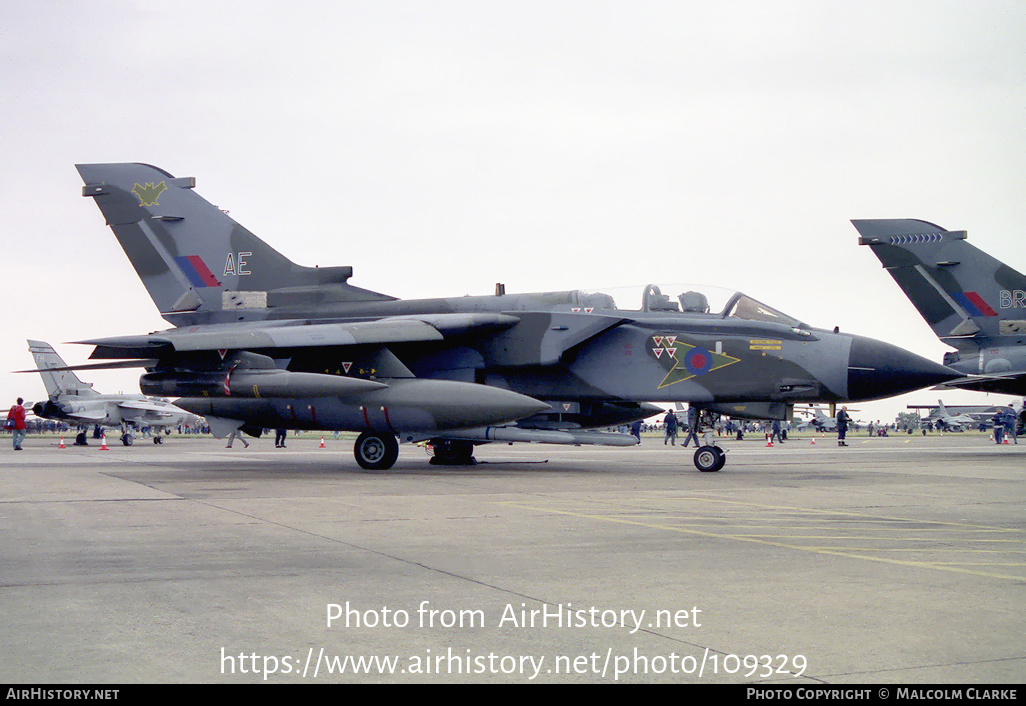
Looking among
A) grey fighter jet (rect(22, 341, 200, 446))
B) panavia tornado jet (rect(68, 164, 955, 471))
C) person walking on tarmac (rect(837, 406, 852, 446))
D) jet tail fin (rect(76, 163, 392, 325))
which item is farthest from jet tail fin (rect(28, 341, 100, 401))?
person walking on tarmac (rect(837, 406, 852, 446))

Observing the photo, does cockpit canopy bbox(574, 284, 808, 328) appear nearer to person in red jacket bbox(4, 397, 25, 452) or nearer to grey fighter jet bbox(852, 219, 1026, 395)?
grey fighter jet bbox(852, 219, 1026, 395)

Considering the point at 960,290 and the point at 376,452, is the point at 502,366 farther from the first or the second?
the point at 960,290

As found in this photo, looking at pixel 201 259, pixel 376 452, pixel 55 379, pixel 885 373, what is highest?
pixel 201 259

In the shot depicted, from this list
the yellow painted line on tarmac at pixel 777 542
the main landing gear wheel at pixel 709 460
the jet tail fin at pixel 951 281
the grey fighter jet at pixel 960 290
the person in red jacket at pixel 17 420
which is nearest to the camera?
the yellow painted line on tarmac at pixel 777 542

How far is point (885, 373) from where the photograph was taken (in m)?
13.8

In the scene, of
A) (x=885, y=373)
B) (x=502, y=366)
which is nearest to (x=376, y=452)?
(x=502, y=366)

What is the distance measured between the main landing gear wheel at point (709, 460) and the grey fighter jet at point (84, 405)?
32.3m

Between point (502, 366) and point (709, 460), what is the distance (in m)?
3.85

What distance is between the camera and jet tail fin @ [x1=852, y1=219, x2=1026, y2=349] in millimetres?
21359

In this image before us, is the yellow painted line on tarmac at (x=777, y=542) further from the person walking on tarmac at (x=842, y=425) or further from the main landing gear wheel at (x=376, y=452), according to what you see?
the person walking on tarmac at (x=842, y=425)

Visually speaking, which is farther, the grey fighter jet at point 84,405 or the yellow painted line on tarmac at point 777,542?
the grey fighter jet at point 84,405

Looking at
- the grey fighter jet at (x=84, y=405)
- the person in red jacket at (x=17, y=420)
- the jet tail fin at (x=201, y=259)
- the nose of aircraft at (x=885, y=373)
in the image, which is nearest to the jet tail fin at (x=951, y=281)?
the nose of aircraft at (x=885, y=373)

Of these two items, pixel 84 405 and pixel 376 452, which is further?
pixel 84 405

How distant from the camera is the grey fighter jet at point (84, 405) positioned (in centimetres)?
4159
